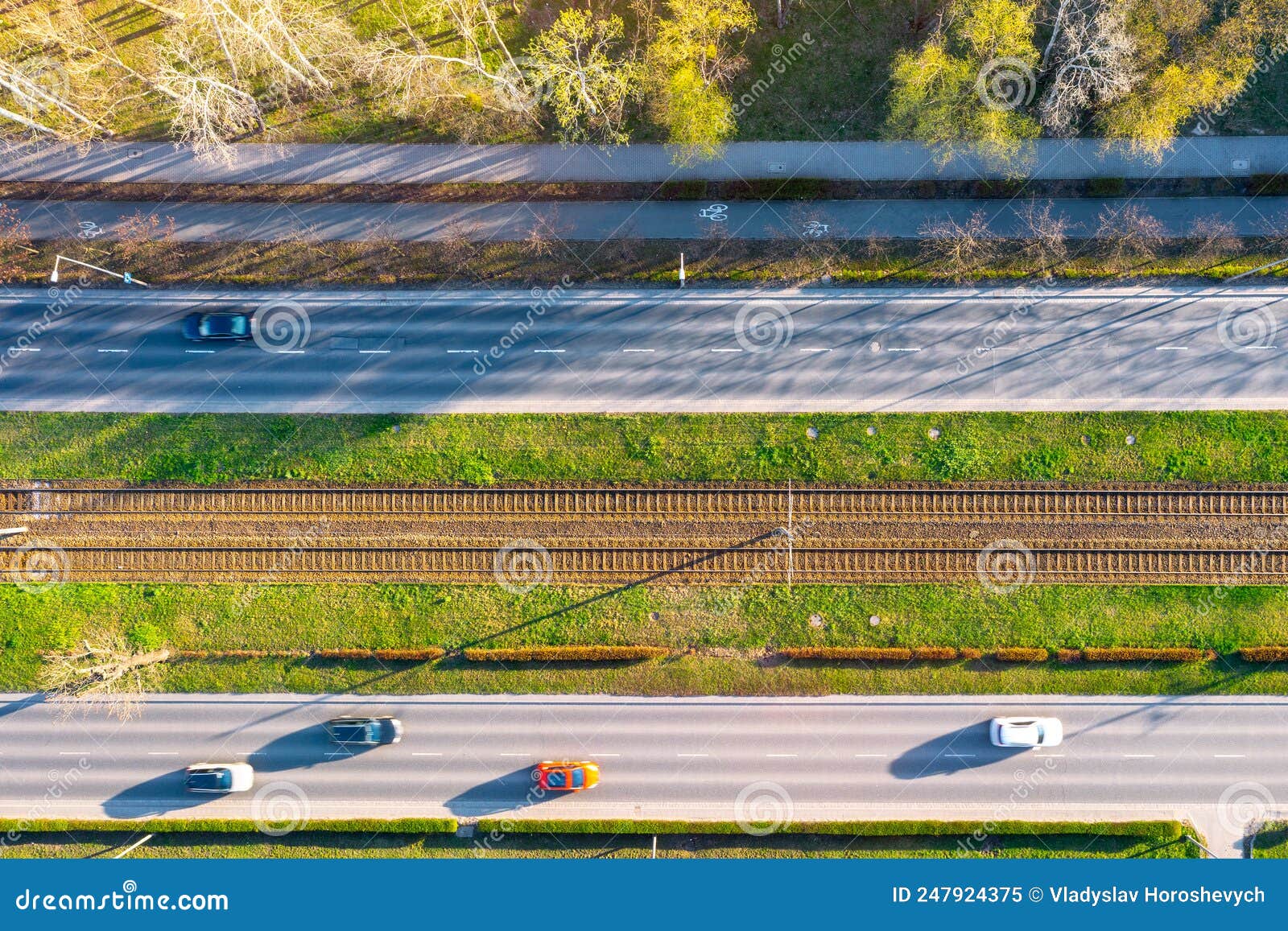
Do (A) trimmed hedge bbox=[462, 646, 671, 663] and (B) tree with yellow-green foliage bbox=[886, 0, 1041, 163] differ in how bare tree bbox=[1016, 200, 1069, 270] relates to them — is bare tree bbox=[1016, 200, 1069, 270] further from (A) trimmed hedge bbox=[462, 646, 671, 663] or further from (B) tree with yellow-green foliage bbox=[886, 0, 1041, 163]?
(A) trimmed hedge bbox=[462, 646, 671, 663]

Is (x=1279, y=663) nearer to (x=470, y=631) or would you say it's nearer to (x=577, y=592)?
(x=577, y=592)

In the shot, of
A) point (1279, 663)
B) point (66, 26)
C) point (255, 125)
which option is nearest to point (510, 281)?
point (255, 125)

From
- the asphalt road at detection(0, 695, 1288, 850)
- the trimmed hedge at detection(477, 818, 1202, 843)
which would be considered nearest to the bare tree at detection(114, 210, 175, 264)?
the asphalt road at detection(0, 695, 1288, 850)

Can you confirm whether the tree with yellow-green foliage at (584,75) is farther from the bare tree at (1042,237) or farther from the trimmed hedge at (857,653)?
the trimmed hedge at (857,653)

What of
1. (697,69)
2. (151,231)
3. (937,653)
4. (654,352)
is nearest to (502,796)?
(937,653)

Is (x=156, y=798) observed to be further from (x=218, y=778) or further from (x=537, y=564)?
(x=537, y=564)

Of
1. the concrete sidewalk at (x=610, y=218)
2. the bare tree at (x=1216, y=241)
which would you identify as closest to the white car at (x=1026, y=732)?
the concrete sidewalk at (x=610, y=218)
